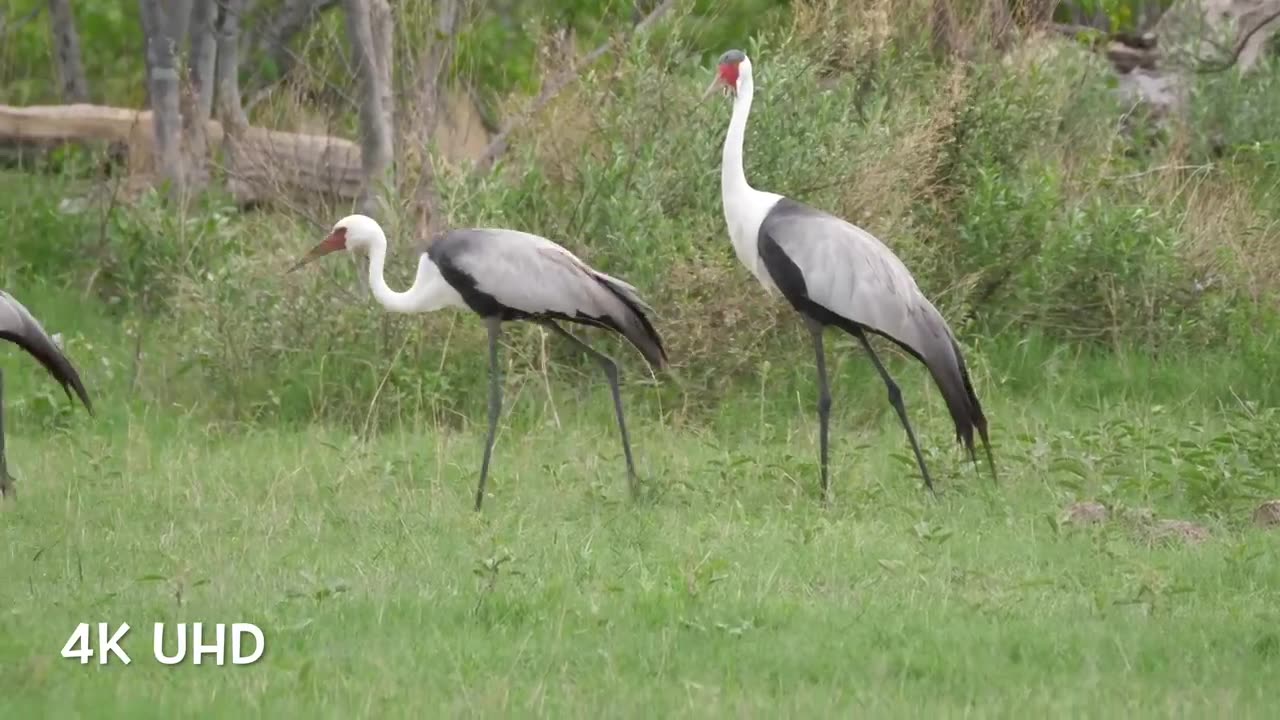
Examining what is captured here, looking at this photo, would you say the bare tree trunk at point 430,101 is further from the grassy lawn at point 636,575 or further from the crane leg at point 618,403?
the crane leg at point 618,403

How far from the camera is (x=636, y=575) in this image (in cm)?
650

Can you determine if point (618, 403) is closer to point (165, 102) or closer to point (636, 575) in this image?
point (636, 575)

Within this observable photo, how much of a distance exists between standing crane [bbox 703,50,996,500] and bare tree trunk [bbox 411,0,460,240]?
7.29 ft

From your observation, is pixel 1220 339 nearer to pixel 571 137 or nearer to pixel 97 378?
pixel 571 137

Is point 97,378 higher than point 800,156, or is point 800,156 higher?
point 800,156

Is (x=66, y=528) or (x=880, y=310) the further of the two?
(x=880, y=310)

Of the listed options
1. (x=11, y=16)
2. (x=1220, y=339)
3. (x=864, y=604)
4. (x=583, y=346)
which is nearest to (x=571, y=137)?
(x=583, y=346)

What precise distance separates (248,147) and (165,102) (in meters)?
2.33

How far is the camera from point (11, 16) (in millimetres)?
18062

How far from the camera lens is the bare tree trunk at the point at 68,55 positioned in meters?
16.5

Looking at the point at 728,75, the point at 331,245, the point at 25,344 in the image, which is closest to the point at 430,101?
the point at 331,245

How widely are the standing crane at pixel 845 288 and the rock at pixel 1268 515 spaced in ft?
3.35

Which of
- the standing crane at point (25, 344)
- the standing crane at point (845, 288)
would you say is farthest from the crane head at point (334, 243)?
the standing crane at point (845, 288)

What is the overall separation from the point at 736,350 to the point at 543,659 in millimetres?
4401
